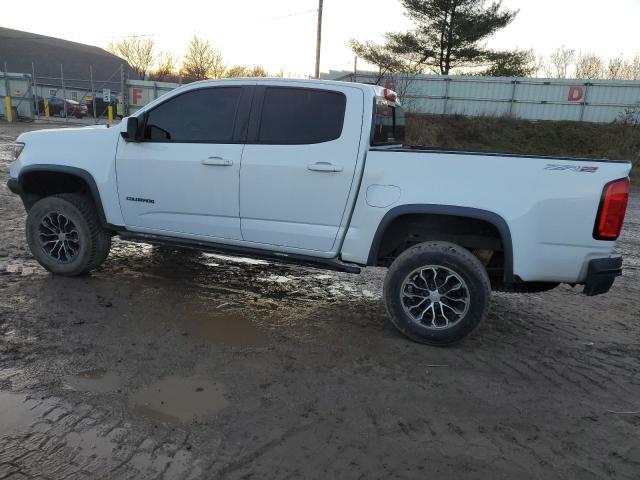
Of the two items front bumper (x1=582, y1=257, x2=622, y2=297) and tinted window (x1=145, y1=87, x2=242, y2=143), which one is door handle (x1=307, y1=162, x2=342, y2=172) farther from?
front bumper (x1=582, y1=257, x2=622, y2=297)

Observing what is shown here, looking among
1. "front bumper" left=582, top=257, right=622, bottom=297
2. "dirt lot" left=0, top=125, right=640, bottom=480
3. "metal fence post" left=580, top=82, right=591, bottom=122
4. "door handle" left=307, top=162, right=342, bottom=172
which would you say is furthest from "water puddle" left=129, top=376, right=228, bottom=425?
"metal fence post" left=580, top=82, right=591, bottom=122

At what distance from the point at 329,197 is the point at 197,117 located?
153 centimetres

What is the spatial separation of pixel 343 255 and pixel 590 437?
211cm

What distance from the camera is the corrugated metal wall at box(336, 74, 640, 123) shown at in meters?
24.1

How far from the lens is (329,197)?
13.4ft

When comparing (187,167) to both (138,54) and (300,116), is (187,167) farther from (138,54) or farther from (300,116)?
(138,54)

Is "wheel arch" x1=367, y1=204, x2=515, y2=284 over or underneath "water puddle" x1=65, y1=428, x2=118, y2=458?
over

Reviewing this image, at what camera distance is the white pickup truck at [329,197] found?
11.9ft

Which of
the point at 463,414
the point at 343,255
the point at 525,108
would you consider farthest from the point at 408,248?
the point at 525,108

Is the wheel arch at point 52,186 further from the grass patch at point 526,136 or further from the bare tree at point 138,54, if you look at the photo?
the bare tree at point 138,54

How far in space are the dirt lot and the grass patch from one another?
1937 centimetres

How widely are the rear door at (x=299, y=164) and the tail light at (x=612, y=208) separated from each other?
70.8 inches

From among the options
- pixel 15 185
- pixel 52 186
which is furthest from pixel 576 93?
pixel 15 185

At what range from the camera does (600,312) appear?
16.4ft
